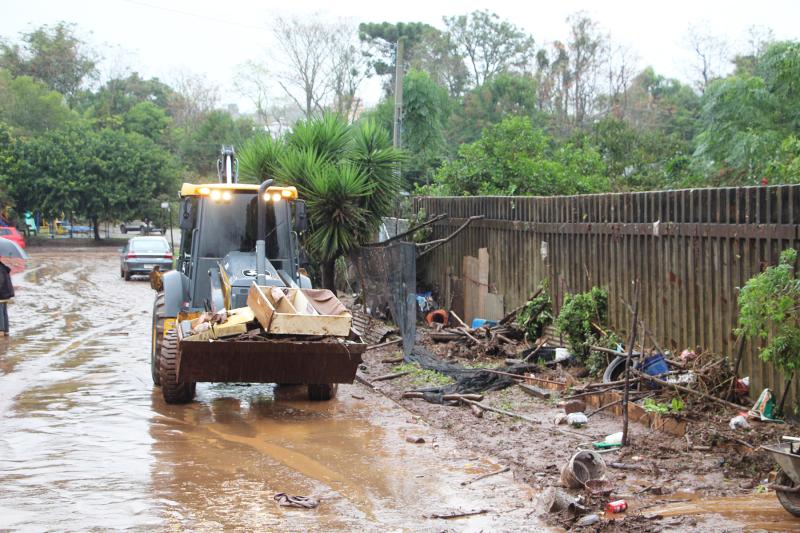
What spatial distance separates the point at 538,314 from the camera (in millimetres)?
14117

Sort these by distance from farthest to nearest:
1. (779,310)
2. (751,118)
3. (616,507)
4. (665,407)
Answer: (751,118), (665,407), (779,310), (616,507)

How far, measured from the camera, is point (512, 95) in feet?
167

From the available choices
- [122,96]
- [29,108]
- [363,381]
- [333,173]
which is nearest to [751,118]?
[333,173]

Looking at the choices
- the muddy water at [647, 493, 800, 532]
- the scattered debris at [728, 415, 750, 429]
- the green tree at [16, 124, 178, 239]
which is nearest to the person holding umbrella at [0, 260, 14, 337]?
the scattered debris at [728, 415, 750, 429]

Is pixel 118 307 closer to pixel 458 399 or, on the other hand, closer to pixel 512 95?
pixel 458 399

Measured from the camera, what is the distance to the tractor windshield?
41.3ft

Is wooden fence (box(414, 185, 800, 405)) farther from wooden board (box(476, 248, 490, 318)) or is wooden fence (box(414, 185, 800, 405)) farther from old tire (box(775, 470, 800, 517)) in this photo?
old tire (box(775, 470, 800, 517))

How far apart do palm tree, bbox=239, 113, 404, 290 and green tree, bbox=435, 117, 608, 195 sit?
2274mm

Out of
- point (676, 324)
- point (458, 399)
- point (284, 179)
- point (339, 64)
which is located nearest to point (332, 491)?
point (458, 399)

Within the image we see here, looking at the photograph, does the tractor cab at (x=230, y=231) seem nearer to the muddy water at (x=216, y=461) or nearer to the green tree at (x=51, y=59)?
the muddy water at (x=216, y=461)

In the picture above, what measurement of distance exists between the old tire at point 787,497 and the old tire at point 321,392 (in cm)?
634

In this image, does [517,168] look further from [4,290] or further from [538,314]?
[4,290]

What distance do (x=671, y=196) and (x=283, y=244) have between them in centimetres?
541

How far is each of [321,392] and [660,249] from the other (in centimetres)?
462
